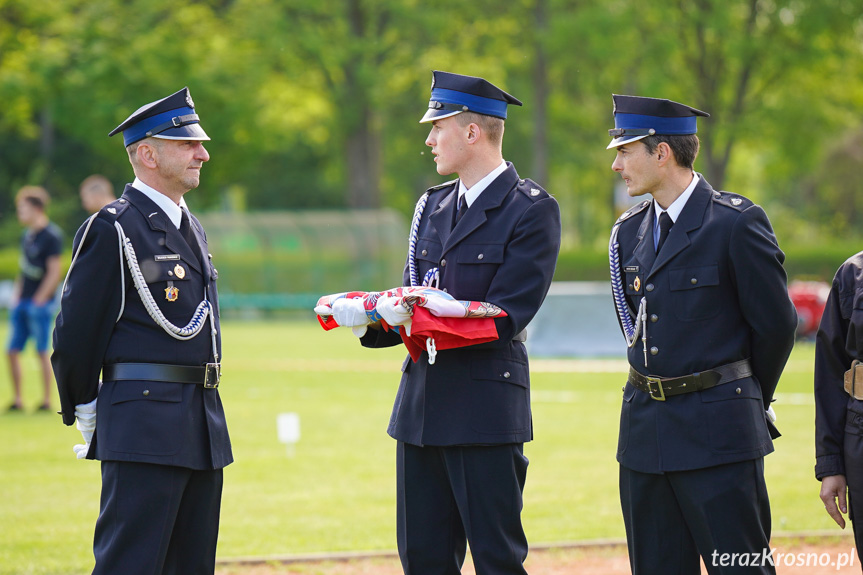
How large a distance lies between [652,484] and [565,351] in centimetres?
1482

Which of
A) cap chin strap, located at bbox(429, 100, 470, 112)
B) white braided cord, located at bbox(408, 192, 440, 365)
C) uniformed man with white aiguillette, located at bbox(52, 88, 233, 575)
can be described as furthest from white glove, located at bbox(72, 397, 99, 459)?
cap chin strap, located at bbox(429, 100, 470, 112)

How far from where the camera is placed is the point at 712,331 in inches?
161

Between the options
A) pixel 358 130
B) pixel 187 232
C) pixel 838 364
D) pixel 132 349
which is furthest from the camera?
pixel 358 130

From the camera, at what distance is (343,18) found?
129 feet

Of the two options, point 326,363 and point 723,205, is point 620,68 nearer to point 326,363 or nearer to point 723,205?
point 326,363

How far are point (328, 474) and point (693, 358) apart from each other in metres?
5.33

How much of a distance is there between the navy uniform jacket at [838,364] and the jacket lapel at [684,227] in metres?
0.59

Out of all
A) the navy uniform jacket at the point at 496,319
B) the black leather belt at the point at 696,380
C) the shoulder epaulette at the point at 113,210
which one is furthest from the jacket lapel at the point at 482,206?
the shoulder epaulette at the point at 113,210

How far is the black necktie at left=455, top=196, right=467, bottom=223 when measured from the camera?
458cm

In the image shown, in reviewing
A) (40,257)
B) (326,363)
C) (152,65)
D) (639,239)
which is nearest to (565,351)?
(326,363)

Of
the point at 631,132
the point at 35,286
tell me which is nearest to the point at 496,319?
the point at 631,132

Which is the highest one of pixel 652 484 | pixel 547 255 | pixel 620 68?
pixel 620 68

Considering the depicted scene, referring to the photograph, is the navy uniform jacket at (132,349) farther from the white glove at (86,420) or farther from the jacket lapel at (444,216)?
the jacket lapel at (444,216)

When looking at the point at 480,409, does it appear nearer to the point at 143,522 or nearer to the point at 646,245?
the point at 646,245
